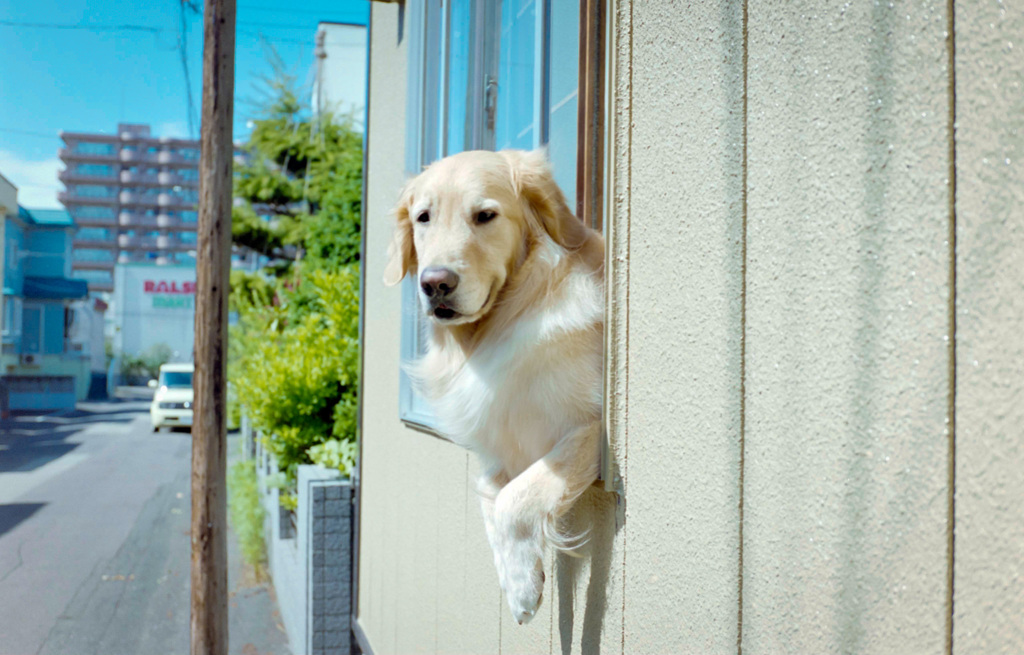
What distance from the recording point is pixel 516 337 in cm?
169

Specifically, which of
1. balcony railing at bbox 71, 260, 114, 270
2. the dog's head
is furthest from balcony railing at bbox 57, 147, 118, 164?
the dog's head

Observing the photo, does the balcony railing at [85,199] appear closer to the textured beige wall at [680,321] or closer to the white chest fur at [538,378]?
the white chest fur at [538,378]

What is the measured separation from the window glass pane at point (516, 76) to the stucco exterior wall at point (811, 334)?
116 centimetres

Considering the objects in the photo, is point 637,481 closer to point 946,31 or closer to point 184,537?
point 946,31

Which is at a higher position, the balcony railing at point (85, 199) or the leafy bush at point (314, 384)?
the balcony railing at point (85, 199)

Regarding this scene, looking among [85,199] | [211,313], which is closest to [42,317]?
[85,199]

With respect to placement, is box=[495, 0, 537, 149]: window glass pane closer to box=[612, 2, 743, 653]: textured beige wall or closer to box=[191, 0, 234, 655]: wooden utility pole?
box=[612, 2, 743, 653]: textured beige wall

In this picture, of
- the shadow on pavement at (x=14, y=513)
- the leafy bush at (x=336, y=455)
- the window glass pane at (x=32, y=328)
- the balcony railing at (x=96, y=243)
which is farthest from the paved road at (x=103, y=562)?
the balcony railing at (x=96, y=243)

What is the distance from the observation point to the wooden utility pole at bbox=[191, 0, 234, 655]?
4500mm

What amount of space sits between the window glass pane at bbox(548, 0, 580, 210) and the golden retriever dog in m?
0.54

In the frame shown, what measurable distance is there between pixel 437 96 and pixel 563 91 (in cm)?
130

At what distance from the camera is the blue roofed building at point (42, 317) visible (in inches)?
1270

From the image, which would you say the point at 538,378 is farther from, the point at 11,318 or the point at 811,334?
the point at 11,318

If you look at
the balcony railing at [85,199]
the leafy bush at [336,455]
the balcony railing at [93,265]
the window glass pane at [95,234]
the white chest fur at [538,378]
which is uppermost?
the balcony railing at [85,199]
